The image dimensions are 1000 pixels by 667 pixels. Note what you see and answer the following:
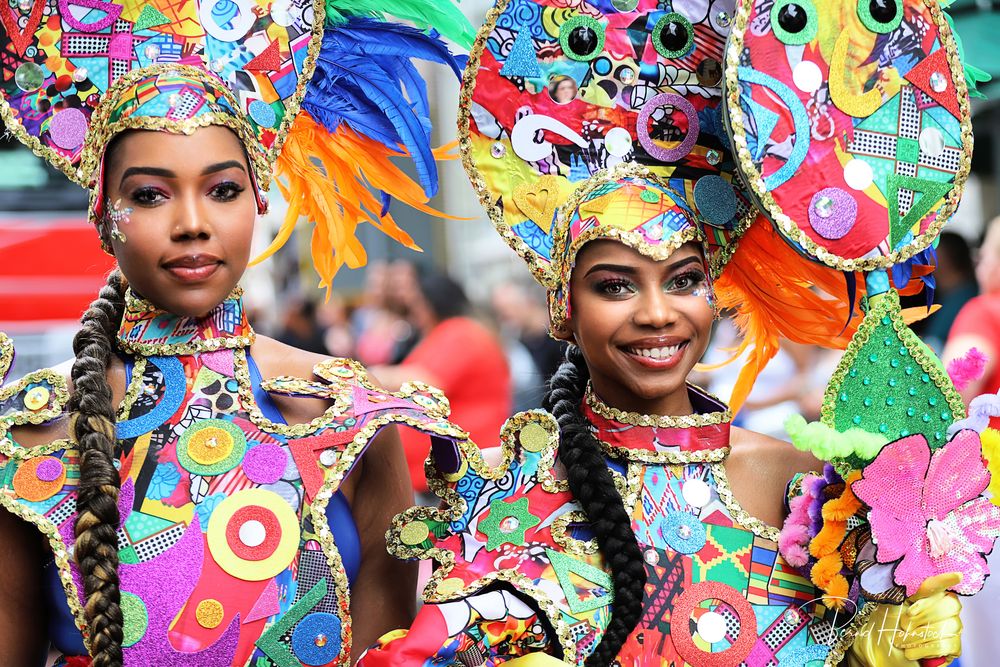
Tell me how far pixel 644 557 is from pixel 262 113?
117cm

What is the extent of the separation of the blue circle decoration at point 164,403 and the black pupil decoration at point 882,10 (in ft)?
4.90

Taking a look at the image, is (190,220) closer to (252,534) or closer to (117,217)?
(117,217)

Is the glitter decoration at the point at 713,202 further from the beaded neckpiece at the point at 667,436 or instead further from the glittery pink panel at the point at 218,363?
the glittery pink panel at the point at 218,363

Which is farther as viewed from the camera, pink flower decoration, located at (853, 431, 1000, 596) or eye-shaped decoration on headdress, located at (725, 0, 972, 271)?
eye-shaped decoration on headdress, located at (725, 0, 972, 271)

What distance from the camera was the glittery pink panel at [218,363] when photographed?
244 centimetres

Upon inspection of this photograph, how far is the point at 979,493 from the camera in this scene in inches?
85.3

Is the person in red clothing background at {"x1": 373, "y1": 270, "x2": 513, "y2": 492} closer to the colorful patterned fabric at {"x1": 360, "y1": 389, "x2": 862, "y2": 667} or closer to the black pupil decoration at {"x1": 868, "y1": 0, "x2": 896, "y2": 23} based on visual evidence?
the colorful patterned fabric at {"x1": 360, "y1": 389, "x2": 862, "y2": 667}

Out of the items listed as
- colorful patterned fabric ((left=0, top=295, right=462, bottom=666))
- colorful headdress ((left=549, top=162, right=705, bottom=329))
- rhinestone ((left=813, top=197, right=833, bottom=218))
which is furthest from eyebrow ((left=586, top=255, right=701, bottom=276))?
colorful patterned fabric ((left=0, top=295, right=462, bottom=666))

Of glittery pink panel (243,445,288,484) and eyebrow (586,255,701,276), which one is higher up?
eyebrow (586,255,701,276)

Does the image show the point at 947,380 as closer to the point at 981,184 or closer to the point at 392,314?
the point at 392,314

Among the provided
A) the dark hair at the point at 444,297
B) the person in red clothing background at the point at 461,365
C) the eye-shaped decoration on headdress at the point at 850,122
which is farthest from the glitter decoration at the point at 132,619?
the dark hair at the point at 444,297

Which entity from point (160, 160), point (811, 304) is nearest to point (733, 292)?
point (811, 304)

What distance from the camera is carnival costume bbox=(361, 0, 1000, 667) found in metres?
2.18

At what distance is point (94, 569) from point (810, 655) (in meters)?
1.32
